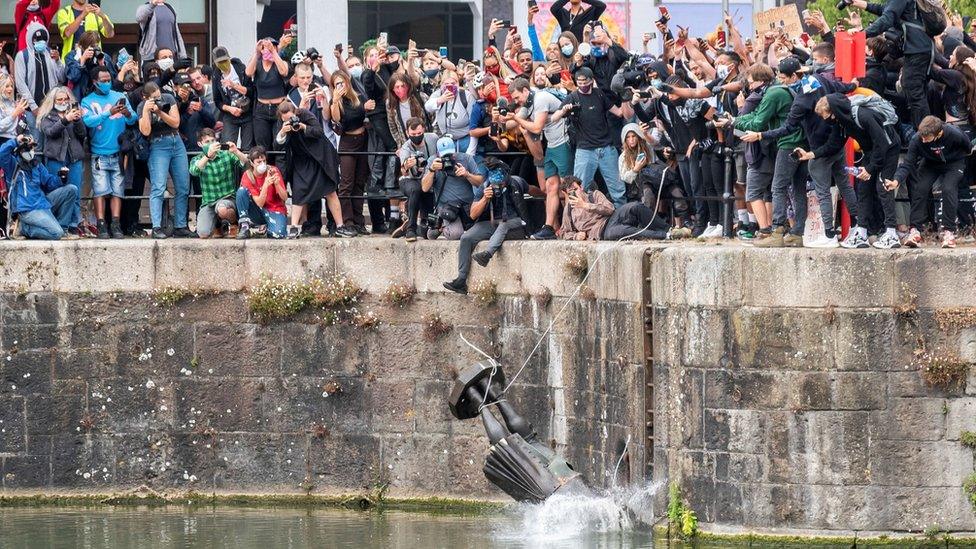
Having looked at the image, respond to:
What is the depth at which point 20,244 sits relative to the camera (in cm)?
2088

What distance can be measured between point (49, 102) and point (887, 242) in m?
9.70

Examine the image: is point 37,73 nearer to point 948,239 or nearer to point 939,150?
point 939,150

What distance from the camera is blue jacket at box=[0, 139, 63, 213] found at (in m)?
21.0

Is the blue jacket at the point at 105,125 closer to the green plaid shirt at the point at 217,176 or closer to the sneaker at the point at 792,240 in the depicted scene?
the green plaid shirt at the point at 217,176

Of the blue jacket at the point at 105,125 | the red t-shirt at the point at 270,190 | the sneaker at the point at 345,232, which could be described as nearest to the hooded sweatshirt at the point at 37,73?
the blue jacket at the point at 105,125

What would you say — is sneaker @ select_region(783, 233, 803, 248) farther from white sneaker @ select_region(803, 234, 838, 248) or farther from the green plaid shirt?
the green plaid shirt

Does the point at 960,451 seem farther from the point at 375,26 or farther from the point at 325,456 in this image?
the point at 375,26

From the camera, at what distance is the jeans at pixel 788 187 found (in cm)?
1761

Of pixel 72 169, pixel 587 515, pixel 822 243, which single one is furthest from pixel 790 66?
pixel 72 169

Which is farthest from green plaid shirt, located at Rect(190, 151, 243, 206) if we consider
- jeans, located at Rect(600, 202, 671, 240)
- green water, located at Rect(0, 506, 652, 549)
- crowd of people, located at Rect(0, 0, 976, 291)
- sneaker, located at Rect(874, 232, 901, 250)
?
sneaker, located at Rect(874, 232, 901, 250)

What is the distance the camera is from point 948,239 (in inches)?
664

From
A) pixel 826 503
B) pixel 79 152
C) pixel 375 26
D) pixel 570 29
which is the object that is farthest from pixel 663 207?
pixel 375 26

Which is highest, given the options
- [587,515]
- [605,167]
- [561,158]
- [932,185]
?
[561,158]

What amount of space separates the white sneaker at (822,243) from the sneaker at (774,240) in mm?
231
